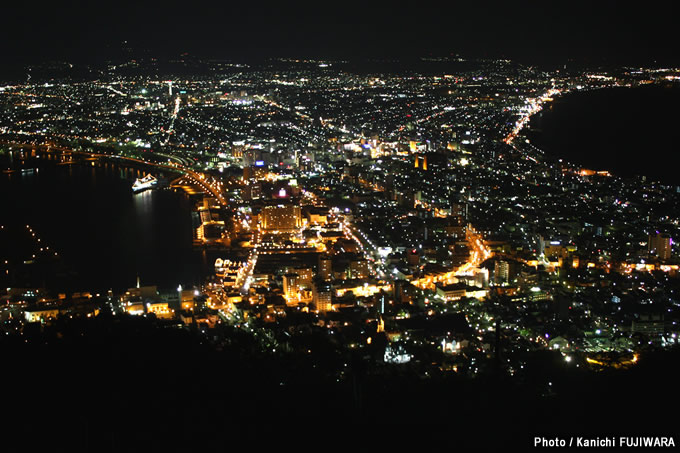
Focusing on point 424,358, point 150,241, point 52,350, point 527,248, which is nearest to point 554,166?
point 527,248

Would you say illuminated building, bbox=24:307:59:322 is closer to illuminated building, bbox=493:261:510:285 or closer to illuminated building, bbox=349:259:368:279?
illuminated building, bbox=349:259:368:279

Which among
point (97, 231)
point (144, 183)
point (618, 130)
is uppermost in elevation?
point (618, 130)

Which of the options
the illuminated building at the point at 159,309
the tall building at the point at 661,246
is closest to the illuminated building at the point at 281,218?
the illuminated building at the point at 159,309

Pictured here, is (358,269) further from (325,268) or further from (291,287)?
(291,287)

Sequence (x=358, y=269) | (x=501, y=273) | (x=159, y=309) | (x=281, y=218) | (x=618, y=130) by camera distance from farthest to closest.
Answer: (x=618, y=130) < (x=281, y=218) < (x=358, y=269) < (x=501, y=273) < (x=159, y=309)

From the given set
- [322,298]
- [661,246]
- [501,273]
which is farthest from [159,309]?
[661,246]

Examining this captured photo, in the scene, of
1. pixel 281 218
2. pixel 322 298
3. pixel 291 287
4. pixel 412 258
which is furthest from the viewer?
pixel 281 218

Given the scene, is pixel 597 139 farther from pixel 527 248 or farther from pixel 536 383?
pixel 536 383
